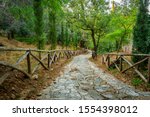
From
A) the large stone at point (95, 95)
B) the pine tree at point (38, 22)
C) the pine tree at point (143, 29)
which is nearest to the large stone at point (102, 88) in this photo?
the large stone at point (95, 95)

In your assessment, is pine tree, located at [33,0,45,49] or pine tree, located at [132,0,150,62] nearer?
pine tree, located at [132,0,150,62]

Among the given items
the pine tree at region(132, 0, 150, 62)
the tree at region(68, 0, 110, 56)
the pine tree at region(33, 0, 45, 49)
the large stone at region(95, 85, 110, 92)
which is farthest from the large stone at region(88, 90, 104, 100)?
the tree at region(68, 0, 110, 56)

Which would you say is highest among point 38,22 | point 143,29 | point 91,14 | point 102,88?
point 91,14

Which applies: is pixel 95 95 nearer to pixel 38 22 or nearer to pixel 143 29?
pixel 143 29

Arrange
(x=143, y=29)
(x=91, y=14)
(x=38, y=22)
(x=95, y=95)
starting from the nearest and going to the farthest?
1. (x=95, y=95)
2. (x=143, y=29)
3. (x=38, y=22)
4. (x=91, y=14)

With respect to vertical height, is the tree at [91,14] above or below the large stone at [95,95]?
above

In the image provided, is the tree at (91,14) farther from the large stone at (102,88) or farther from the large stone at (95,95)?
the large stone at (95,95)

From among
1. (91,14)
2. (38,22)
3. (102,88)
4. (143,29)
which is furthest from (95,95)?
(91,14)

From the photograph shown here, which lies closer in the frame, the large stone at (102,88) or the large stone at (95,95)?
the large stone at (95,95)

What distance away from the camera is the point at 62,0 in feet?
22.7

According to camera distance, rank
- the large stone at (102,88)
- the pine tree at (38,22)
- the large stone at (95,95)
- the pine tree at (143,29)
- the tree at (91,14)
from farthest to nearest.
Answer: the tree at (91,14), the pine tree at (38,22), the pine tree at (143,29), the large stone at (102,88), the large stone at (95,95)

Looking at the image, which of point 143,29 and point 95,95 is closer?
point 95,95

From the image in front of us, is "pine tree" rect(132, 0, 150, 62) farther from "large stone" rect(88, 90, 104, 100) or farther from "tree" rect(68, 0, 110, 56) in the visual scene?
"tree" rect(68, 0, 110, 56)

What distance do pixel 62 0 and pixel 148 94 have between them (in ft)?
13.7
